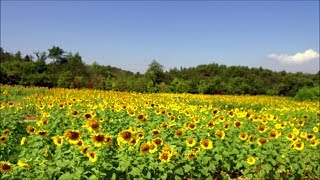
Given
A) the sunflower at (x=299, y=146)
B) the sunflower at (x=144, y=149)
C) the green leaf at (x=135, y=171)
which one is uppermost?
the sunflower at (x=144, y=149)

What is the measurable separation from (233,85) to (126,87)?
13.8 m

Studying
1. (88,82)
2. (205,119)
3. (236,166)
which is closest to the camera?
(236,166)

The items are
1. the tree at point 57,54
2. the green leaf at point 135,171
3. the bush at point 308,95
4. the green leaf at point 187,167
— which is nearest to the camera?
the green leaf at point 135,171

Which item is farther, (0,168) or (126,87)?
(126,87)

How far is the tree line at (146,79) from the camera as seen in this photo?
30844 mm

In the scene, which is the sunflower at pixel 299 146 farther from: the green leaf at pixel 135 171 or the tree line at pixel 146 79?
the tree line at pixel 146 79

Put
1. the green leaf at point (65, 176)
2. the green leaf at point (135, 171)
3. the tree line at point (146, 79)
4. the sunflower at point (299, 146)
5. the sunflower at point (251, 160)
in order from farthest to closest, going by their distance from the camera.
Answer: the tree line at point (146, 79), the sunflower at point (299, 146), the sunflower at point (251, 160), the green leaf at point (135, 171), the green leaf at point (65, 176)

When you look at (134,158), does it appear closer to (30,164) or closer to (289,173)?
(30,164)

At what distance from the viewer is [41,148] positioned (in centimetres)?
530

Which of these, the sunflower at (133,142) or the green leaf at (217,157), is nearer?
the sunflower at (133,142)

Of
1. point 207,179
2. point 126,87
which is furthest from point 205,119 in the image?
point 126,87

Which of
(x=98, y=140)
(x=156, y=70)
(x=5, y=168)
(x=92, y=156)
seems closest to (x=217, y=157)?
(x=98, y=140)

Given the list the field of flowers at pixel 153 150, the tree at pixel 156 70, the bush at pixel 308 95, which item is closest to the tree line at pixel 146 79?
the tree at pixel 156 70

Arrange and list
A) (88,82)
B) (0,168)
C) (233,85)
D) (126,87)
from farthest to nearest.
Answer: (233,85)
(88,82)
(126,87)
(0,168)
